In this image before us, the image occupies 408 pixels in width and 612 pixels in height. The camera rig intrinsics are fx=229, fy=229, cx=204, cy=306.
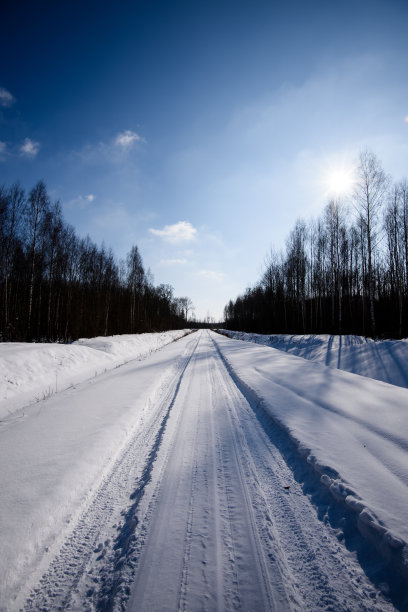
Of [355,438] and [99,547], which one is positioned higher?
[355,438]

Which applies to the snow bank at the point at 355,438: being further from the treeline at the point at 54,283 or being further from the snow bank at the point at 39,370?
the treeline at the point at 54,283

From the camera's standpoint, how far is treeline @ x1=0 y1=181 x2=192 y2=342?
1598 centimetres

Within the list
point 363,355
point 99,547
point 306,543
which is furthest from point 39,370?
point 363,355

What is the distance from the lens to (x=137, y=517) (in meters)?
2.03

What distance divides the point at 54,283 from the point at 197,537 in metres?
23.7

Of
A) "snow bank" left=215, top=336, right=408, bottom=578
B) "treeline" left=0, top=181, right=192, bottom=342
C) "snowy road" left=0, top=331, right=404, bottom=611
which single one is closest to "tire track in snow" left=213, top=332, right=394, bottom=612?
"snowy road" left=0, top=331, right=404, bottom=611

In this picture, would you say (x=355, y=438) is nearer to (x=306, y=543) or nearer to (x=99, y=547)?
(x=306, y=543)

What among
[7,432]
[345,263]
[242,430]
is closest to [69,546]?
[242,430]

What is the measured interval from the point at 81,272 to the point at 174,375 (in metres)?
21.3

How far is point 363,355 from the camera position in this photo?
1041cm

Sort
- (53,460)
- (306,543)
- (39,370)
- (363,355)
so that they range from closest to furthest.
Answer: (306,543) → (53,460) → (39,370) → (363,355)

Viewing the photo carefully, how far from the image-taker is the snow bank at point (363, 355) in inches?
329

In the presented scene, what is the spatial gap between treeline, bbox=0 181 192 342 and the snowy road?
44.0 feet

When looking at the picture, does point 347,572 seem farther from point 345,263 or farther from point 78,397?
point 345,263
